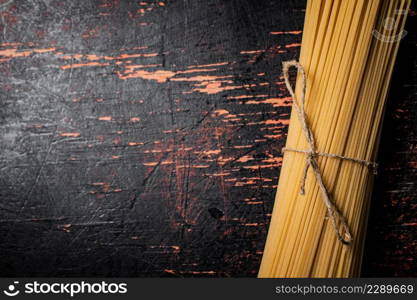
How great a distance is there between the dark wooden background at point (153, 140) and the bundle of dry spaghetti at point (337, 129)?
16cm

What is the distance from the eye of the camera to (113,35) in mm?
948

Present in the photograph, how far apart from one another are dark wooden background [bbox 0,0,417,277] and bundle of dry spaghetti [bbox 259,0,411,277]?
0.16m

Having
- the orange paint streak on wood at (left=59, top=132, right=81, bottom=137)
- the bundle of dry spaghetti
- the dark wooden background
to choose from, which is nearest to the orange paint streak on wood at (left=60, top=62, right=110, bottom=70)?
the dark wooden background

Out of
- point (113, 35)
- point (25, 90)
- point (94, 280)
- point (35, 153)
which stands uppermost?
point (113, 35)

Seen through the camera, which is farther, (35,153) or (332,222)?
(35,153)

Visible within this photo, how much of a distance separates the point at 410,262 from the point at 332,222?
0.36m

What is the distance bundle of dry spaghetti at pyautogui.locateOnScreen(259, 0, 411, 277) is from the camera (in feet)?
2.44

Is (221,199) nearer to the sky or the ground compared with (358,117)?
nearer to the ground

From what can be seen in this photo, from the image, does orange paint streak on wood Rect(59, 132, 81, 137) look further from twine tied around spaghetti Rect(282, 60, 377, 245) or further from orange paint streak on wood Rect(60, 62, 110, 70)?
twine tied around spaghetti Rect(282, 60, 377, 245)

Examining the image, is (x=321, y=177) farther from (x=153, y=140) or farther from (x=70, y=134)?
(x=70, y=134)

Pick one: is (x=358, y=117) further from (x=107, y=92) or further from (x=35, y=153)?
(x=35, y=153)

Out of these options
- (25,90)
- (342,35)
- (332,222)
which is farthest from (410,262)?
(25,90)

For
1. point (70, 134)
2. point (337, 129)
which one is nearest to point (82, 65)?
point (70, 134)

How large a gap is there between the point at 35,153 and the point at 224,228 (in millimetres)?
537
